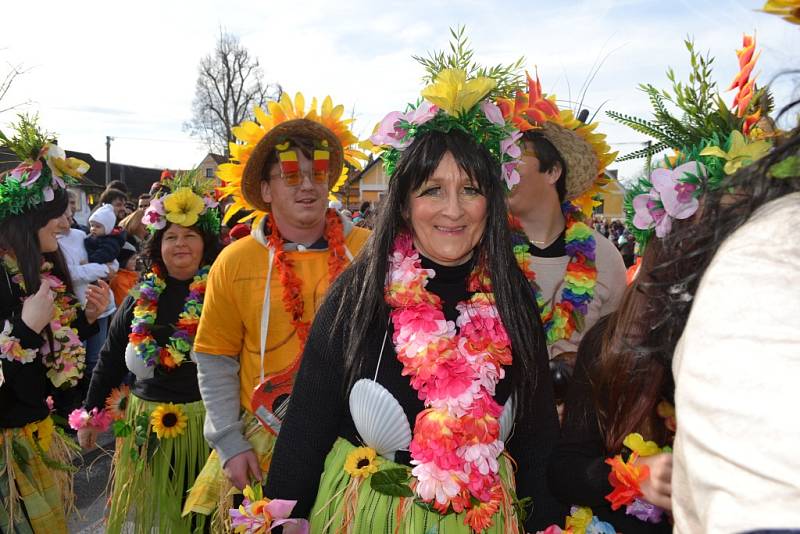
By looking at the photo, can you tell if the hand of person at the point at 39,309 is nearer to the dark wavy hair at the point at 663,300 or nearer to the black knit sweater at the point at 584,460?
the black knit sweater at the point at 584,460

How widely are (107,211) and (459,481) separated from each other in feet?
21.4

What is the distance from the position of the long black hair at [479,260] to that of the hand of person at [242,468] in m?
1.01

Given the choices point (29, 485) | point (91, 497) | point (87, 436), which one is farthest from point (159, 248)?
point (91, 497)

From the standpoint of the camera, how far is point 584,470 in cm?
178

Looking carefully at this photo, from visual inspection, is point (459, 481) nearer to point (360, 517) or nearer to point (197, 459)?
point (360, 517)

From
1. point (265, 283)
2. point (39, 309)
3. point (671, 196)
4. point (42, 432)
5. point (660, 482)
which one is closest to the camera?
point (660, 482)

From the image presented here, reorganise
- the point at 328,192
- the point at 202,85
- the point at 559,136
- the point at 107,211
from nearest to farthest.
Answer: the point at 328,192 < the point at 559,136 < the point at 107,211 < the point at 202,85

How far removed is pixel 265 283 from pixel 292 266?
15cm

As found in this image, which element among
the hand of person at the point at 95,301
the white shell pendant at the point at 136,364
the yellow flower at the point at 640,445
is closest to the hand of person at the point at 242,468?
the white shell pendant at the point at 136,364

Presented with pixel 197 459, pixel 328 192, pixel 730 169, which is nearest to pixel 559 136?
pixel 328 192

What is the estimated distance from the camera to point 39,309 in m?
3.03

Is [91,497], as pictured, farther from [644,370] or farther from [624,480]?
[644,370]

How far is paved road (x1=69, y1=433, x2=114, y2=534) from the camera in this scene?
4199mm

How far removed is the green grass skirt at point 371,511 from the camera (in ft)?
6.15
